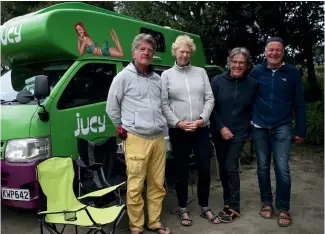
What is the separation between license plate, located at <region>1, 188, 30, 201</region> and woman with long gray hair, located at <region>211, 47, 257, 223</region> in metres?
2.13

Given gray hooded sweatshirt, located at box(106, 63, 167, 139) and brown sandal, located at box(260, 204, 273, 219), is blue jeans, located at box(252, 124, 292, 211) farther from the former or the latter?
gray hooded sweatshirt, located at box(106, 63, 167, 139)

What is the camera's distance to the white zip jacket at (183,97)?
365cm

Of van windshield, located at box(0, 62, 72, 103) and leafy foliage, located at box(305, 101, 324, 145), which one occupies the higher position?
van windshield, located at box(0, 62, 72, 103)

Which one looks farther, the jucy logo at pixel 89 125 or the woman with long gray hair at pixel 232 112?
the jucy logo at pixel 89 125

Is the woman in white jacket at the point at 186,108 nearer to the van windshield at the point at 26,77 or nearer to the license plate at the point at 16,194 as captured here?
the van windshield at the point at 26,77

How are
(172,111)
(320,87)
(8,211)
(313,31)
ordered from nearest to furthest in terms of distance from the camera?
(172,111) < (8,211) < (313,31) < (320,87)

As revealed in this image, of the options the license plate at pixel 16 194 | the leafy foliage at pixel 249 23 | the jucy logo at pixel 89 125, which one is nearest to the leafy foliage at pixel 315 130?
the leafy foliage at pixel 249 23

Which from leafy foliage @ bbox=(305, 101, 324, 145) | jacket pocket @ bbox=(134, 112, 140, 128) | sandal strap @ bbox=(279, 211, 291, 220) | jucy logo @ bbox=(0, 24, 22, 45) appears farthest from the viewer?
leafy foliage @ bbox=(305, 101, 324, 145)

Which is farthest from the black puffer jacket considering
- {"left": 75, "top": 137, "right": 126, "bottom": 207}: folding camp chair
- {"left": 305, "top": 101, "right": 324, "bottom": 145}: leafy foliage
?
{"left": 305, "top": 101, "right": 324, "bottom": 145}: leafy foliage

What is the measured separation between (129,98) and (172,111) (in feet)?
1.78

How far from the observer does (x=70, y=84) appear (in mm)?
4051

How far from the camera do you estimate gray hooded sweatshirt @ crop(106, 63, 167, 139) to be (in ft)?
11.0

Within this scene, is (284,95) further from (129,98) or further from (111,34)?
(111,34)

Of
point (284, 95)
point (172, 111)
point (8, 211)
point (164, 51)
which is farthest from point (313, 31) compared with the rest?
point (8, 211)
